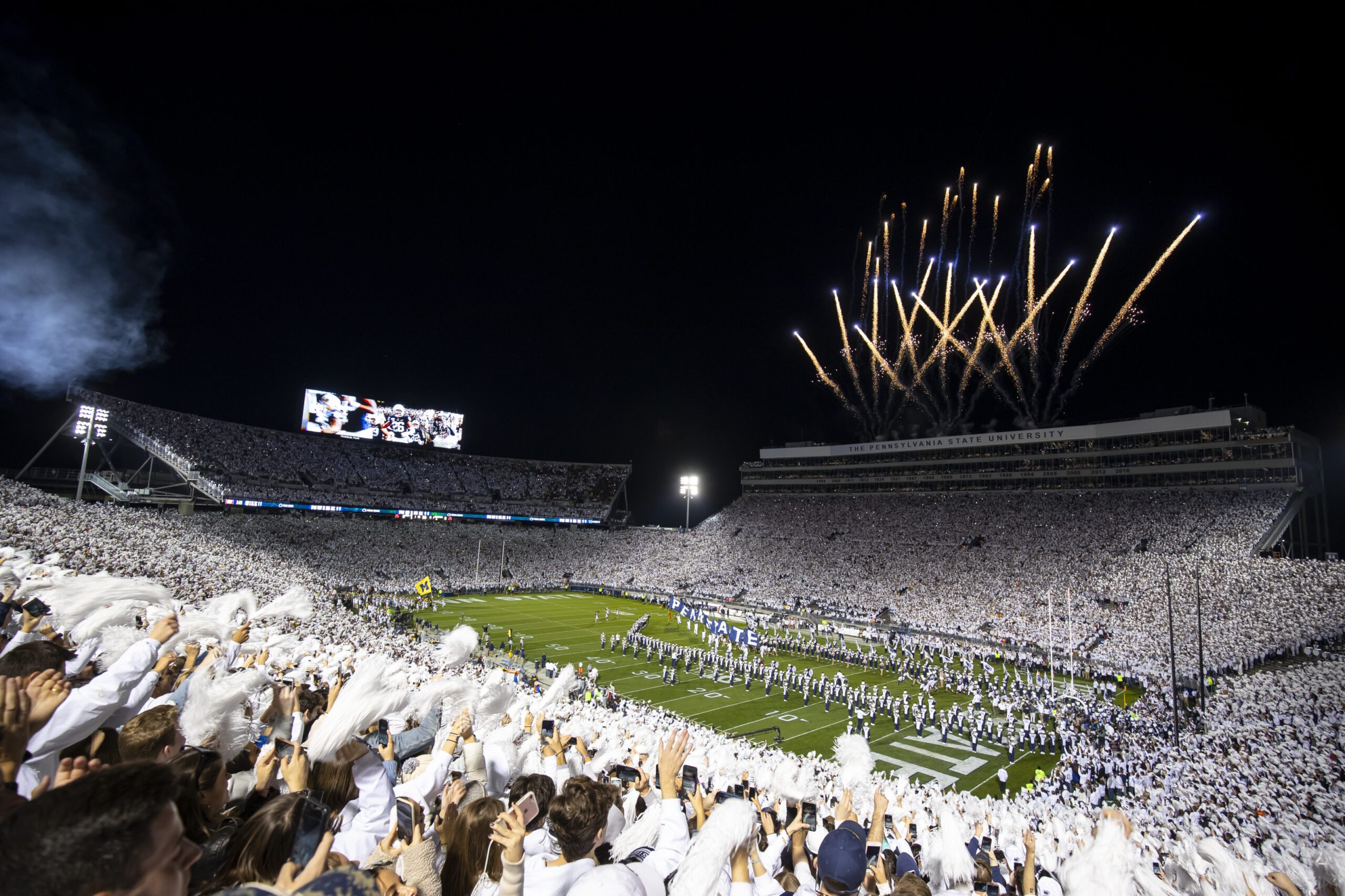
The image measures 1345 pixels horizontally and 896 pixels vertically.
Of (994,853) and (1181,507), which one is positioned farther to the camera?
(1181,507)

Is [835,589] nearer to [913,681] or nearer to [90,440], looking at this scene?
[913,681]

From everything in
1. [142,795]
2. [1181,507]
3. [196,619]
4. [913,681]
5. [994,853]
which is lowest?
[913,681]

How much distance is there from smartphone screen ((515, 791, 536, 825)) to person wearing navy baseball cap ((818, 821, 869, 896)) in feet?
3.75

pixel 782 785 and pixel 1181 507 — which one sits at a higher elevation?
pixel 1181 507

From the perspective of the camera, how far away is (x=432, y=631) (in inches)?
1062

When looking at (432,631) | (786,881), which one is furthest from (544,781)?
(432,631)

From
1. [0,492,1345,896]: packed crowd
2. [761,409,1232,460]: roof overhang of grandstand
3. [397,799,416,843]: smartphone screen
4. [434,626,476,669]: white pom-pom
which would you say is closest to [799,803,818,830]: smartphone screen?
[0,492,1345,896]: packed crowd

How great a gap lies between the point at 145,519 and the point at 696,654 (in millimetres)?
25191

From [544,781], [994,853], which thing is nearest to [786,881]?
[544,781]

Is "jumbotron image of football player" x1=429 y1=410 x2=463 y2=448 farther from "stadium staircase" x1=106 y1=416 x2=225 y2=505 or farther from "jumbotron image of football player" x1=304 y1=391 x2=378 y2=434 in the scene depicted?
"stadium staircase" x1=106 y1=416 x2=225 y2=505

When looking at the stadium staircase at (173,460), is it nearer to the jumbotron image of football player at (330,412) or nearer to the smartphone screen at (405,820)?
the jumbotron image of football player at (330,412)

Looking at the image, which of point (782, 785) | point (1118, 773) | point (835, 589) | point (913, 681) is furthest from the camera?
point (835, 589)

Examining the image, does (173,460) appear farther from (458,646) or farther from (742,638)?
(458,646)

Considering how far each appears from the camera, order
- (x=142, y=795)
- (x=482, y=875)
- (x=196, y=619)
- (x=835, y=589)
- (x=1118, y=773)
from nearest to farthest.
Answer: (x=142, y=795) → (x=482, y=875) → (x=196, y=619) → (x=1118, y=773) → (x=835, y=589)
